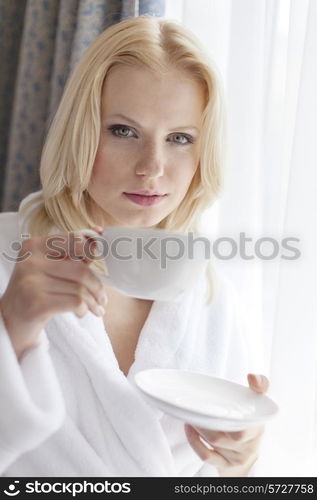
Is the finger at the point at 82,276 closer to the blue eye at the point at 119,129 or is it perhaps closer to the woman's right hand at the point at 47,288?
the woman's right hand at the point at 47,288

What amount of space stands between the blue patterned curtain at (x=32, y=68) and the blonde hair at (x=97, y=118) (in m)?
0.41

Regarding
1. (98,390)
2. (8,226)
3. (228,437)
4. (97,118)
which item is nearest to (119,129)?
(97,118)

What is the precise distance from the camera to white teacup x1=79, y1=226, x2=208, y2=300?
848mm

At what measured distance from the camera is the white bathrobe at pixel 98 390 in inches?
35.9

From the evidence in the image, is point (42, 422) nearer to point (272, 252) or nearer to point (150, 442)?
point (150, 442)

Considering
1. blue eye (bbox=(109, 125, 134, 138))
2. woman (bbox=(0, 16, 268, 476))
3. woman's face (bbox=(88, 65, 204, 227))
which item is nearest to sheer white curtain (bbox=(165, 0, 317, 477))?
woman (bbox=(0, 16, 268, 476))

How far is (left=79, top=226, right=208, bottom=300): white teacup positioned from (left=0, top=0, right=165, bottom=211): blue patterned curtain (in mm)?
860

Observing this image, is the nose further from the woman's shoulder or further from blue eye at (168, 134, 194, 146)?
the woman's shoulder

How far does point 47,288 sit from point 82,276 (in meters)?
Answer: 0.06

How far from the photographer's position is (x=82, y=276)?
0.89m

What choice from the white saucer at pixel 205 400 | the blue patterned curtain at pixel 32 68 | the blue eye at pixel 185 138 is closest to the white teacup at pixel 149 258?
the white saucer at pixel 205 400

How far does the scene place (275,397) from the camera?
1267 millimetres
